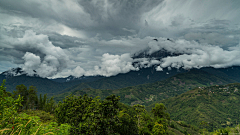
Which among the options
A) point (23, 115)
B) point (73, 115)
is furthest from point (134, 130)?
point (23, 115)

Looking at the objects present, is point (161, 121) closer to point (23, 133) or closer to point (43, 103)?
point (23, 133)

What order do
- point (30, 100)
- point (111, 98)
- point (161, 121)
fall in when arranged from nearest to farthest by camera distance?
point (111, 98) → point (161, 121) → point (30, 100)

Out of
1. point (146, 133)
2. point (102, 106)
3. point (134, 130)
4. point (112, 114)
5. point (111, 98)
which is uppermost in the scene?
point (111, 98)

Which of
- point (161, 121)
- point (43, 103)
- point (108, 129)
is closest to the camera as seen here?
point (108, 129)

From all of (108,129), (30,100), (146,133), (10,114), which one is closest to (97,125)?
(108,129)

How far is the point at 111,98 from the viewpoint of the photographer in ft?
35.4

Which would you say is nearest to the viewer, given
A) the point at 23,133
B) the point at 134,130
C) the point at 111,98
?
the point at 23,133

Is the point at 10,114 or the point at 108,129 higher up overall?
the point at 10,114

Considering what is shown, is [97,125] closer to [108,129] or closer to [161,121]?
[108,129]

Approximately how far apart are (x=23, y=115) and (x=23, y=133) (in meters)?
2.62

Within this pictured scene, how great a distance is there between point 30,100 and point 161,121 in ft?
282

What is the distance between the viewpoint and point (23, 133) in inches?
139

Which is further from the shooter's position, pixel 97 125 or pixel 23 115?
pixel 97 125

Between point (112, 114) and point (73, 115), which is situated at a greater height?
point (112, 114)
